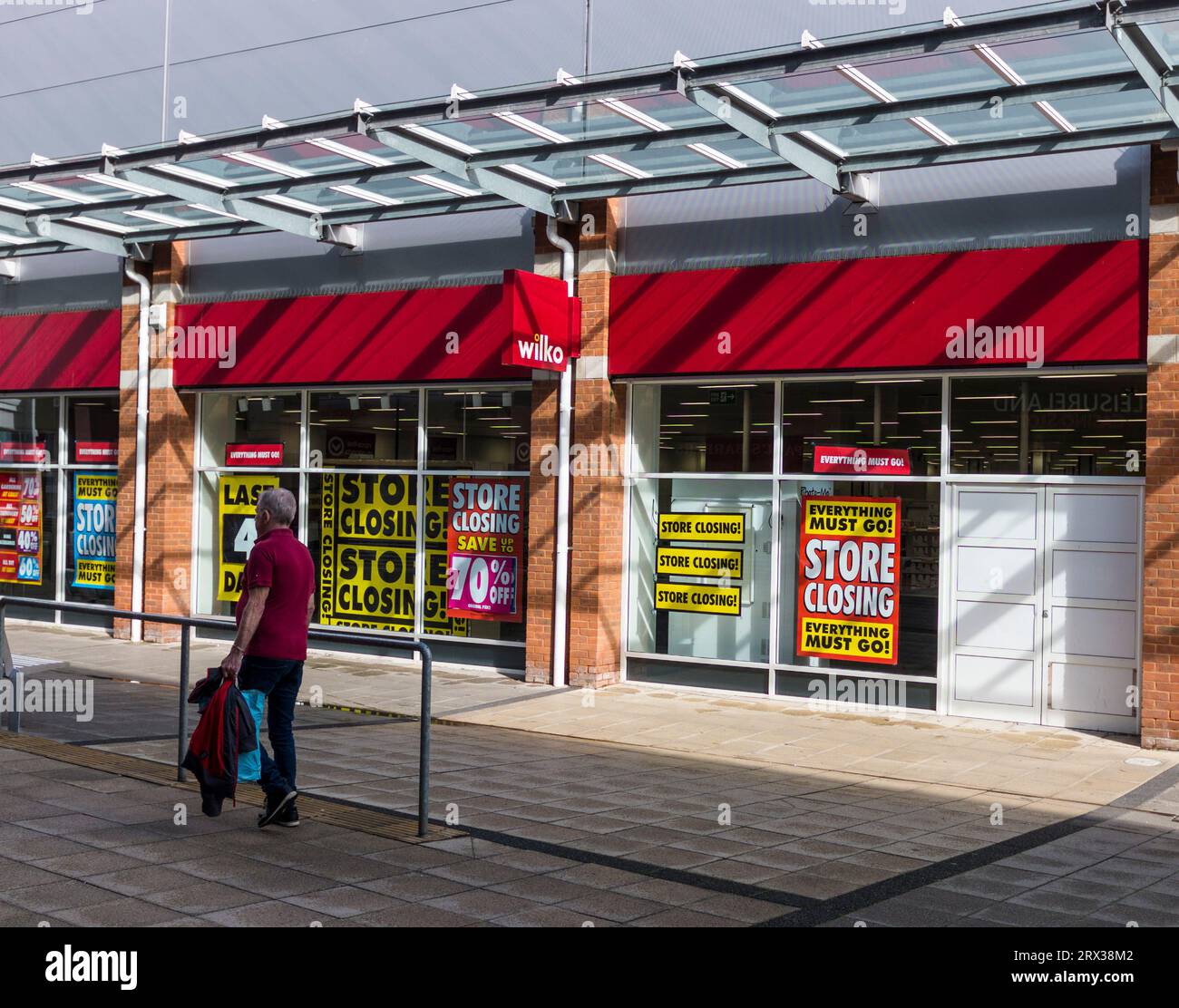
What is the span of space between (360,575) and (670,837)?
29.5 feet

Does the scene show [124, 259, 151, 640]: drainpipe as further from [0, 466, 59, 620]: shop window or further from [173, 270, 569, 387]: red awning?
[0, 466, 59, 620]: shop window

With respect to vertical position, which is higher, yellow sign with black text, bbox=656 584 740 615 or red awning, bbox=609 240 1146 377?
red awning, bbox=609 240 1146 377

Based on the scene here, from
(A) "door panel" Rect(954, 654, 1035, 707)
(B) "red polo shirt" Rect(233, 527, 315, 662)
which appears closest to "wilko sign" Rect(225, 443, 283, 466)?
(A) "door panel" Rect(954, 654, 1035, 707)

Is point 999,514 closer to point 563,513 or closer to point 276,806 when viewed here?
point 563,513

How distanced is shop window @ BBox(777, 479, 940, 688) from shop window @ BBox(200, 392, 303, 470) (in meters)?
6.36

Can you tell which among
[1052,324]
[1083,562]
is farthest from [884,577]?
[1052,324]

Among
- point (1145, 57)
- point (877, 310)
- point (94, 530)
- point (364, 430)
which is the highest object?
point (1145, 57)

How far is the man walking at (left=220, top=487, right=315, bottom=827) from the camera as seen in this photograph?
6582 millimetres

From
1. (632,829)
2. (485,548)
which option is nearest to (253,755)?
(632,829)

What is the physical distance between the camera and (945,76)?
10250mm

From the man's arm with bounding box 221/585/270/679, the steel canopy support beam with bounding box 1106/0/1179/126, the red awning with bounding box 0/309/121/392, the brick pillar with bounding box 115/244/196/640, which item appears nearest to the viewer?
the man's arm with bounding box 221/585/270/679

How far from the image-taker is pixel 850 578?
12500 millimetres

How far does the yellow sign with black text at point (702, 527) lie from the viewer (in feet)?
43.5

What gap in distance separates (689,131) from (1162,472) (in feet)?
15.7
